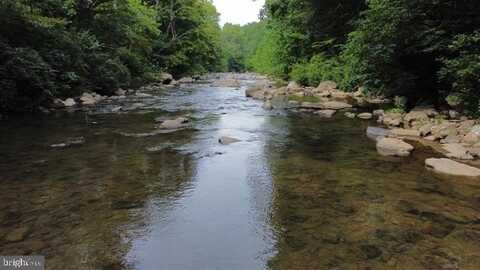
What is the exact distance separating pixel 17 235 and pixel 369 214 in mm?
4128

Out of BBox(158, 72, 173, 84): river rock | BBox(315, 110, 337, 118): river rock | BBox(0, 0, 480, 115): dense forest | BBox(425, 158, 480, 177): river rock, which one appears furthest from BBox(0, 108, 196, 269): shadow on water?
BBox(158, 72, 173, 84): river rock

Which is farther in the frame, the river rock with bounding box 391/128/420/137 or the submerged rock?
the river rock with bounding box 391/128/420/137

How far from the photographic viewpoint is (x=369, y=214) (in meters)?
5.12

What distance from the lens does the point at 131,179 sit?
21.7ft

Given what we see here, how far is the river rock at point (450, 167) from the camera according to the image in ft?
21.5

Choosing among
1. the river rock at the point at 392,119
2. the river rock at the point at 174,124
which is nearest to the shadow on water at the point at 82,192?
the river rock at the point at 174,124

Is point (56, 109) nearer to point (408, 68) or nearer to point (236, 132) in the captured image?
point (236, 132)

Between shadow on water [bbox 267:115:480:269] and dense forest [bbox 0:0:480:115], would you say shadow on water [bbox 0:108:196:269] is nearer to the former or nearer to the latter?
shadow on water [bbox 267:115:480:269]

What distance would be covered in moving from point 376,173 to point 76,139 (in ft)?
22.6

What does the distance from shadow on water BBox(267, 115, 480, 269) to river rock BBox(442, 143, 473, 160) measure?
1.57 feet

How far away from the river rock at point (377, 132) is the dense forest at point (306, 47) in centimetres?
198

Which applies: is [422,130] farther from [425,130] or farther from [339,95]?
[339,95]

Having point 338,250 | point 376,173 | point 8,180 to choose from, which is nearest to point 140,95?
point 8,180

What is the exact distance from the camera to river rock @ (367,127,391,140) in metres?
9.59
